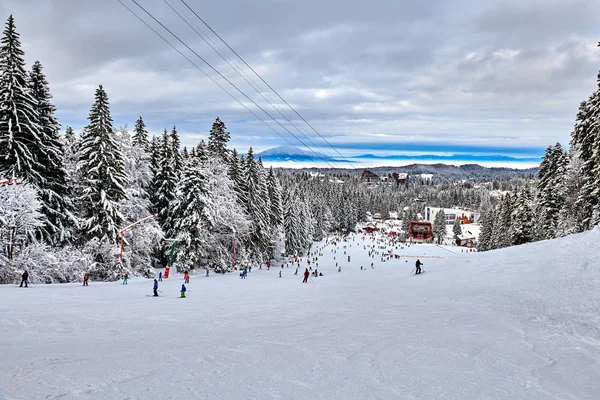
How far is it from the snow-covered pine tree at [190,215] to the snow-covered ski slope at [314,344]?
1421 centimetres

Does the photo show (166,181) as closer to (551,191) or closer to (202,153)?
(202,153)

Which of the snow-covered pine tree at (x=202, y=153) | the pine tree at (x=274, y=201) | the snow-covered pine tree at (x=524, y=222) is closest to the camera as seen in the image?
the snow-covered pine tree at (x=202, y=153)

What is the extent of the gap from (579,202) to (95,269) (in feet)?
135

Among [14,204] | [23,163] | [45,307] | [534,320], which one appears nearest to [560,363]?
[534,320]

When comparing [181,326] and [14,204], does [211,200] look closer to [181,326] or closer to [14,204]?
[14,204]

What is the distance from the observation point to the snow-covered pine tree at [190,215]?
3306 centimetres

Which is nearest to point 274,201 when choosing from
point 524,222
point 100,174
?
point 100,174

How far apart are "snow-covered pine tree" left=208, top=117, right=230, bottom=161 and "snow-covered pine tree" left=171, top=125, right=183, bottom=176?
5872mm

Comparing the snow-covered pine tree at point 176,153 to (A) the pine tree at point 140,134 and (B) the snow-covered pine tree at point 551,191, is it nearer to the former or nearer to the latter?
(A) the pine tree at point 140,134

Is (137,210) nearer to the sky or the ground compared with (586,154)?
nearer to the ground

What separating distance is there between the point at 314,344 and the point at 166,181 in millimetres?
31067

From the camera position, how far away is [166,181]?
36.6 meters

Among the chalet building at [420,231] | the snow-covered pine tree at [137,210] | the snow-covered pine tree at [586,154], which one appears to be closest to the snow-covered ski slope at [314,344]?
the snow-covered pine tree at [137,210]

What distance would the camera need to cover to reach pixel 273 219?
53.1 meters
